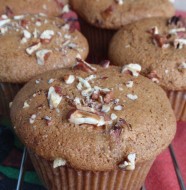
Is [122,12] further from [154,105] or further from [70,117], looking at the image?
→ [70,117]

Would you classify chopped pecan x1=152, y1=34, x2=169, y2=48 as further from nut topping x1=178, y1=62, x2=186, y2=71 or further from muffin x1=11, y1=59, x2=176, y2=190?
muffin x1=11, y1=59, x2=176, y2=190

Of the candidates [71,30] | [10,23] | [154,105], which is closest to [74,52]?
[71,30]

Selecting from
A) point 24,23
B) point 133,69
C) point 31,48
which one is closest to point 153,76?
point 133,69

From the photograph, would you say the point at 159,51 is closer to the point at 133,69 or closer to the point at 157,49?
the point at 157,49

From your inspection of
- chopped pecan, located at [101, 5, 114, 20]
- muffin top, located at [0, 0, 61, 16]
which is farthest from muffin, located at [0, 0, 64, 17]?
chopped pecan, located at [101, 5, 114, 20]

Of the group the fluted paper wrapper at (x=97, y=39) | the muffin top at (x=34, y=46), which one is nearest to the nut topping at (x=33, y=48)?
the muffin top at (x=34, y=46)

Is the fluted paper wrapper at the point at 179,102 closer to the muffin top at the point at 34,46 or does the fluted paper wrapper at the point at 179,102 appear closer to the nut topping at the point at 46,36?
the muffin top at the point at 34,46

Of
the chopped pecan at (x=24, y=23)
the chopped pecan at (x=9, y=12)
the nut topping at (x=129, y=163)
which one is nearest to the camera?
the nut topping at (x=129, y=163)
